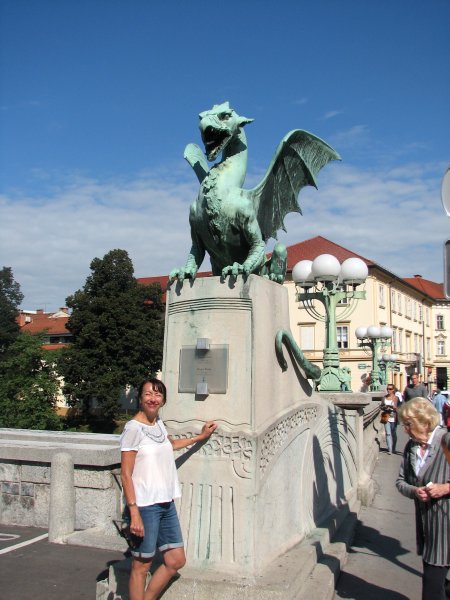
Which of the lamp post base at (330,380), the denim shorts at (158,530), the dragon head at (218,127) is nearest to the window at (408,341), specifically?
the lamp post base at (330,380)

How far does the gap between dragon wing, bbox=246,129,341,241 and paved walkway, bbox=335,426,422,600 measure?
318 cm

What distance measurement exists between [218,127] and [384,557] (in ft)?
13.9

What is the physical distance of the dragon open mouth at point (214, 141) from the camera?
16.1 feet

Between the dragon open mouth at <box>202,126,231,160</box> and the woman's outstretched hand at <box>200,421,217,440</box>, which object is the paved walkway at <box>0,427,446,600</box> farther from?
the dragon open mouth at <box>202,126,231,160</box>

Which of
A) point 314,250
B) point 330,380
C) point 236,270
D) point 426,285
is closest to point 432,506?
point 236,270

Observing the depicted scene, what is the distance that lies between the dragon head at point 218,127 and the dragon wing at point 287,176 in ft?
1.69

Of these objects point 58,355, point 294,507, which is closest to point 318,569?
point 294,507

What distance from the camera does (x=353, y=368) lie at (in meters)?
46.8

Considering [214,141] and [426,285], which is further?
[426,285]

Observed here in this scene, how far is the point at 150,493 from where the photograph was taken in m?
3.52

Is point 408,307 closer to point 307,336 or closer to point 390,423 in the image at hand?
point 307,336

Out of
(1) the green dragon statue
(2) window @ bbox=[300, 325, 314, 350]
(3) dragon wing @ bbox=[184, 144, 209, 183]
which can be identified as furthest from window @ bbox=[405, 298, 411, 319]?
(3) dragon wing @ bbox=[184, 144, 209, 183]

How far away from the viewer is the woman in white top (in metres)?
3.49

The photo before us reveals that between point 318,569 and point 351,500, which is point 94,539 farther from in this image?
point 351,500
